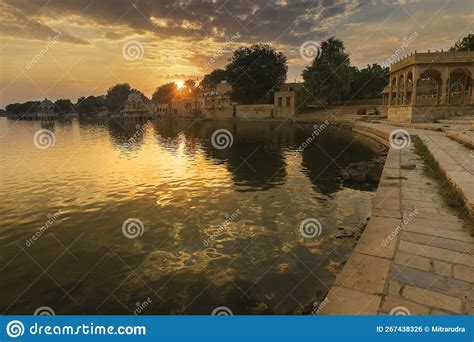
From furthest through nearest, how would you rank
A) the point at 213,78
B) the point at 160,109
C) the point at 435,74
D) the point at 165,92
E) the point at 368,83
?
the point at 165,92, the point at 160,109, the point at 213,78, the point at 368,83, the point at 435,74

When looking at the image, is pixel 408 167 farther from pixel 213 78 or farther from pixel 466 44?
pixel 213 78

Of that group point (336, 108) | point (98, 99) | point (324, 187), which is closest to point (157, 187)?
point (324, 187)

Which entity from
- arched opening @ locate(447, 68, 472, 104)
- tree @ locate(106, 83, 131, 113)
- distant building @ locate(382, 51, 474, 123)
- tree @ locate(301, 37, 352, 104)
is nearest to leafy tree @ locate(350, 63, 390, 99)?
tree @ locate(301, 37, 352, 104)

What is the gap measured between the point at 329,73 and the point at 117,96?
4795 inches

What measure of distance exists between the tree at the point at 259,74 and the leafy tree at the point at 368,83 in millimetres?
16679

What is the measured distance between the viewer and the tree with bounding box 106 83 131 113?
151625 mm

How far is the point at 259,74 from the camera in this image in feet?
248

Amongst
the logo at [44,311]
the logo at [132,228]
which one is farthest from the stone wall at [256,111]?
the logo at [44,311]

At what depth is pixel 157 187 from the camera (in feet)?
46.5

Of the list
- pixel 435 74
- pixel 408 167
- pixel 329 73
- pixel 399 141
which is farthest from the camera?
pixel 329 73

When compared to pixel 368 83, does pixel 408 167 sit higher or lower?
lower

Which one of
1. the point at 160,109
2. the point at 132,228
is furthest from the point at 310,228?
the point at 160,109

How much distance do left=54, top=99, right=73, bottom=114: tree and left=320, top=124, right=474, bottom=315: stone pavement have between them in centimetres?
19658

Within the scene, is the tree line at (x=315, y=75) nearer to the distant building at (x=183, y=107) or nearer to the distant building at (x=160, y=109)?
the distant building at (x=183, y=107)
